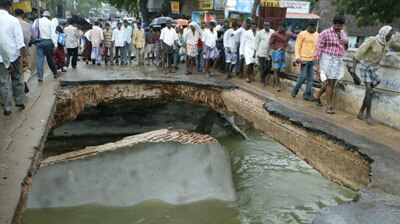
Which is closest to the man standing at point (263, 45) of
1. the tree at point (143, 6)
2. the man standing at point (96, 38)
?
the man standing at point (96, 38)

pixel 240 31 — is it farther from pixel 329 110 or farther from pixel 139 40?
pixel 139 40

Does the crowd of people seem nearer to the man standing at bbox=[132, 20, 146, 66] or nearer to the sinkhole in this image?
the man standing at bbox=[132, 20, 146, 66]

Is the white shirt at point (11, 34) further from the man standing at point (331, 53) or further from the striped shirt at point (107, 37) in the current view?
the striped shirt at point (107, 37)

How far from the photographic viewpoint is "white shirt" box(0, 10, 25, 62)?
5.34 meters

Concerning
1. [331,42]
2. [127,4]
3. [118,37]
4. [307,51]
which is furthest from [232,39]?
[127,4]

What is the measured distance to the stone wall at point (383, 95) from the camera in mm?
6109

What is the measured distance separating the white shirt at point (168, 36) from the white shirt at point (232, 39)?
164cm

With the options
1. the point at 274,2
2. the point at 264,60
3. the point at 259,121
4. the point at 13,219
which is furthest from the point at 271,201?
the point at 274,2

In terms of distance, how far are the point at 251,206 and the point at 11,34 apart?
508 cm

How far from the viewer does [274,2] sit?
18547mm

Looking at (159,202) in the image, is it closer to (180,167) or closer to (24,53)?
(180,167)

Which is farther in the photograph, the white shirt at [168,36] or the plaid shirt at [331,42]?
the white shirt at [168,36]

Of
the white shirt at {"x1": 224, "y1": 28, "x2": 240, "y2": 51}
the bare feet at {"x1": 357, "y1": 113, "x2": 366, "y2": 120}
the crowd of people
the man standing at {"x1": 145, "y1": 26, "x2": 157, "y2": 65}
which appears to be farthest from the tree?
the bare feet at {"x1": 357, "y1": 113, "x2": 366, "y2": 120}

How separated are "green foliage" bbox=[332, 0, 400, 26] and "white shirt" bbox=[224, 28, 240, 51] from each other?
225 inches
